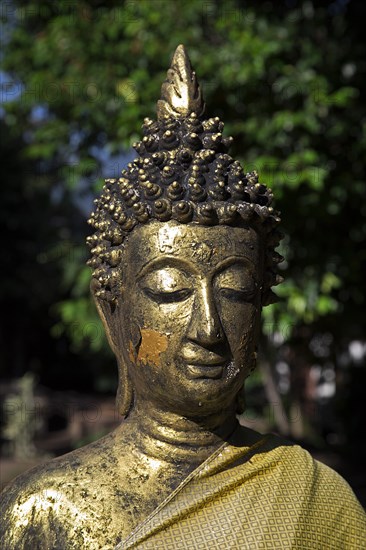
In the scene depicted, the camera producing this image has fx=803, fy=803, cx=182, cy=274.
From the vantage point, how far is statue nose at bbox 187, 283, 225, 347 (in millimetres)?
2260

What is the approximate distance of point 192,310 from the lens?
7.56ft

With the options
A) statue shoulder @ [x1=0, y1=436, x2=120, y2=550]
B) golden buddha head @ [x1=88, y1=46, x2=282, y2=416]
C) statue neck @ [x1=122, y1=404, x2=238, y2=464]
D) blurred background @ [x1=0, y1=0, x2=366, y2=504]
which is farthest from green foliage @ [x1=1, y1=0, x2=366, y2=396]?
statue shoulder @ [x1=0, y1=436, x2=120, y2=550]

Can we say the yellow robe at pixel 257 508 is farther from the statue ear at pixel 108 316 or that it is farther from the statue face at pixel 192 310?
the statue ear at pixel 108 316

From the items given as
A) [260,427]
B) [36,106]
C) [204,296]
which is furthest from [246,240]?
[260,427]

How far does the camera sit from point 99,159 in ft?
23.2

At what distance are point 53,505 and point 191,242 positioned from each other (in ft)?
2.90

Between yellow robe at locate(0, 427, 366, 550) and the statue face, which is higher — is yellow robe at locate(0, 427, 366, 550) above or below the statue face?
below

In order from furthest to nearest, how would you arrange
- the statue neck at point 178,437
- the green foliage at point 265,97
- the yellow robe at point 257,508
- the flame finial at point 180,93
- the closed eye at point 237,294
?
the green foliage at point 265,97
the flame finial at point 180,93
the statue neck at point 178,437
the closed eye at point 237,294
the yellow robe at point 257,508

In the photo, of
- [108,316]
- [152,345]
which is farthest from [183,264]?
[108,316]

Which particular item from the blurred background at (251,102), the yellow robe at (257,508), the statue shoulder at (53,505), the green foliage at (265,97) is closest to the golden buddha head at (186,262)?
the yellow robe at (257,508)

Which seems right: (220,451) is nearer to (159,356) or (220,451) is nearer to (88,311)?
(159,356)

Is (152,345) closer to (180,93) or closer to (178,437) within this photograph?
(178,437)

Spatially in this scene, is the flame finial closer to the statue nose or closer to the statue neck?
the statue nose

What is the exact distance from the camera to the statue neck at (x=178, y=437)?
2477mm
